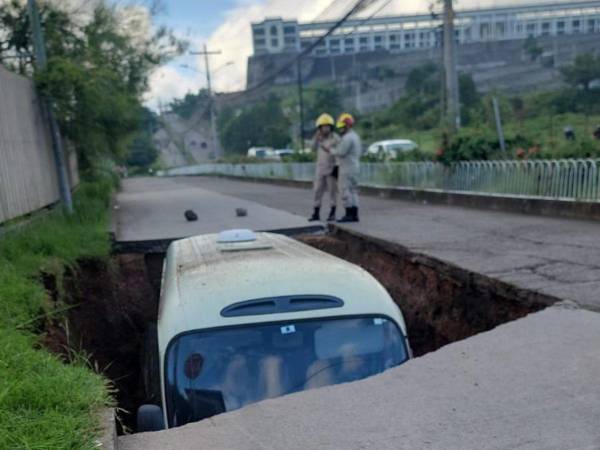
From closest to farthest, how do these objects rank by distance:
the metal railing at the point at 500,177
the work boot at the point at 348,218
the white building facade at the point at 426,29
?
the metal railing at the point at 500,177 < the work boot at the point at 348,218 < the white building facade at the point at 426,29

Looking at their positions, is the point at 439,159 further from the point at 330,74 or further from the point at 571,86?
the point at 330,74

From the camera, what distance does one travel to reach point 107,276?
783 cm

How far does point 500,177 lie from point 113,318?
8107mm

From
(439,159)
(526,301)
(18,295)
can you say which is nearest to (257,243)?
(18,295)

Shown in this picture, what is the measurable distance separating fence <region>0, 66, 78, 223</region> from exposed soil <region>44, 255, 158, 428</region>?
3.90 feet

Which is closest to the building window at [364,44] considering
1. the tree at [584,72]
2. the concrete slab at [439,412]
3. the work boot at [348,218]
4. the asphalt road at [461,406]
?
the tree at [584,72]

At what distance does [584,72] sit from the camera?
2884 cm

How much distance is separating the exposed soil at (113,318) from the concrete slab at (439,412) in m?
2.62

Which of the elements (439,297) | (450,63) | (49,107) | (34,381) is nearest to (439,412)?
(34,381)

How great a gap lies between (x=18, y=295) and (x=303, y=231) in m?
5.62

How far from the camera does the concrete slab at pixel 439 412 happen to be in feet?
8.16

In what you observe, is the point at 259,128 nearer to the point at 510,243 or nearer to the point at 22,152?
the point at 22,152

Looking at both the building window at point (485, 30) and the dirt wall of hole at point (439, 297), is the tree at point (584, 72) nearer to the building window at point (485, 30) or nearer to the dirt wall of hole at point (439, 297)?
the building window at point (485, 30)

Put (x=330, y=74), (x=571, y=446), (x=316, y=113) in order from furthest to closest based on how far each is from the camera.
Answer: (x=330, y=74) < (x=316, y=113) < (x=571, y=446)
